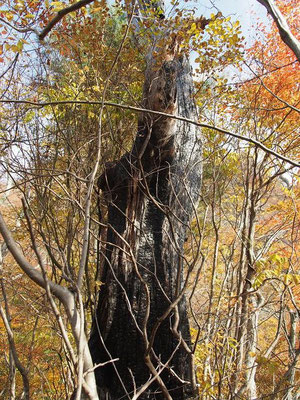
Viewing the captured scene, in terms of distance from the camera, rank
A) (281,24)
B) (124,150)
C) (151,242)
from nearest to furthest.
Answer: (281,24), (151,242), (124,150)

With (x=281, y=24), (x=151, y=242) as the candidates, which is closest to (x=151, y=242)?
(x=151, y=242)

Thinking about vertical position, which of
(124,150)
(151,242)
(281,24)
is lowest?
(151,242)

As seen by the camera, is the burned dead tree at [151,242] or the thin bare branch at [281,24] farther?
the burned dead tree at [151,242]

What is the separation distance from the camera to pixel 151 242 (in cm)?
297

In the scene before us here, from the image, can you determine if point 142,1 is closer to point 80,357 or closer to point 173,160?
point 173,160

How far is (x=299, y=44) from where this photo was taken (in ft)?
3.50

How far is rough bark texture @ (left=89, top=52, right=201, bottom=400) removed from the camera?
2.51 metres

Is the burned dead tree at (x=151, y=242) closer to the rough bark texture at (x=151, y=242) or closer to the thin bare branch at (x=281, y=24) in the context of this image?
the rough bark texture at (x=151, y=242)

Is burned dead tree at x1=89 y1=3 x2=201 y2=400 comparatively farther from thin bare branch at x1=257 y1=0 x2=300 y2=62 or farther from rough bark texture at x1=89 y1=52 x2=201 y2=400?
thin bare branch at x1=257 y1=0 x2=300 y2=62

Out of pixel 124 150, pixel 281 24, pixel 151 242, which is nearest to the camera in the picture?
pixel 281 24

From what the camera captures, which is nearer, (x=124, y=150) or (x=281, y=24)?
(x=281, y=24)

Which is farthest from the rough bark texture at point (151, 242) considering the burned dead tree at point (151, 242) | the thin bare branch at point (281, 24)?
the thin bare branch at point (281, 24)

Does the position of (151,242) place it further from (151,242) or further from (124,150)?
(124,150)

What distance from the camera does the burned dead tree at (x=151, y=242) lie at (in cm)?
251
